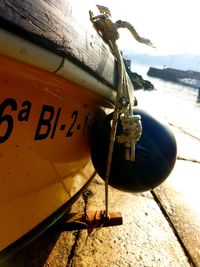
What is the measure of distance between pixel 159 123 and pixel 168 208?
4.46 feet

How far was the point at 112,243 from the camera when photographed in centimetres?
249

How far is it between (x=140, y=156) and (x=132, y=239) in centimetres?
86

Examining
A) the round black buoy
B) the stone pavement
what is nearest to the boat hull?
the round black buoy

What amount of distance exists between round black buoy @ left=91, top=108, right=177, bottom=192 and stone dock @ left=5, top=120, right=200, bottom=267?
1.78ft

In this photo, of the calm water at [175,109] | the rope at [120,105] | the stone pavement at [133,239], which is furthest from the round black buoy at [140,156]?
the stone pavement at [133,239]

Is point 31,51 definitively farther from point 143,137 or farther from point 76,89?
point 143,137

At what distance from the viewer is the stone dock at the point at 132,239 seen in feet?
7.45

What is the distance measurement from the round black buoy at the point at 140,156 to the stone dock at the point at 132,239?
0.54 meters

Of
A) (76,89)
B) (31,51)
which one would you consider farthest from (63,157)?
(31,51)

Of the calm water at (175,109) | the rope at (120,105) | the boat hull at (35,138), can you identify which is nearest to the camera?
the boat hull at (35,138)

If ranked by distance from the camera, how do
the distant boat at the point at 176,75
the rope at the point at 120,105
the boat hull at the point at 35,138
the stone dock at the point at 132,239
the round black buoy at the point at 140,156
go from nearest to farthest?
the boat hull at the point at 35,138
the rope at the point at 120,105
the round black buoy at the point at 140,156
the stone dock at the point at 132,239
the distant boat at the point at 176,75

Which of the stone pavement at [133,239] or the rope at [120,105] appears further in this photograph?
the stone pavement at [133,239]

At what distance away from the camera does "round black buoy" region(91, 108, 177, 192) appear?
206 cm

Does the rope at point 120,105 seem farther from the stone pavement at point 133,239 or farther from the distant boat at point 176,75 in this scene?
the distant boat at point 176,75
